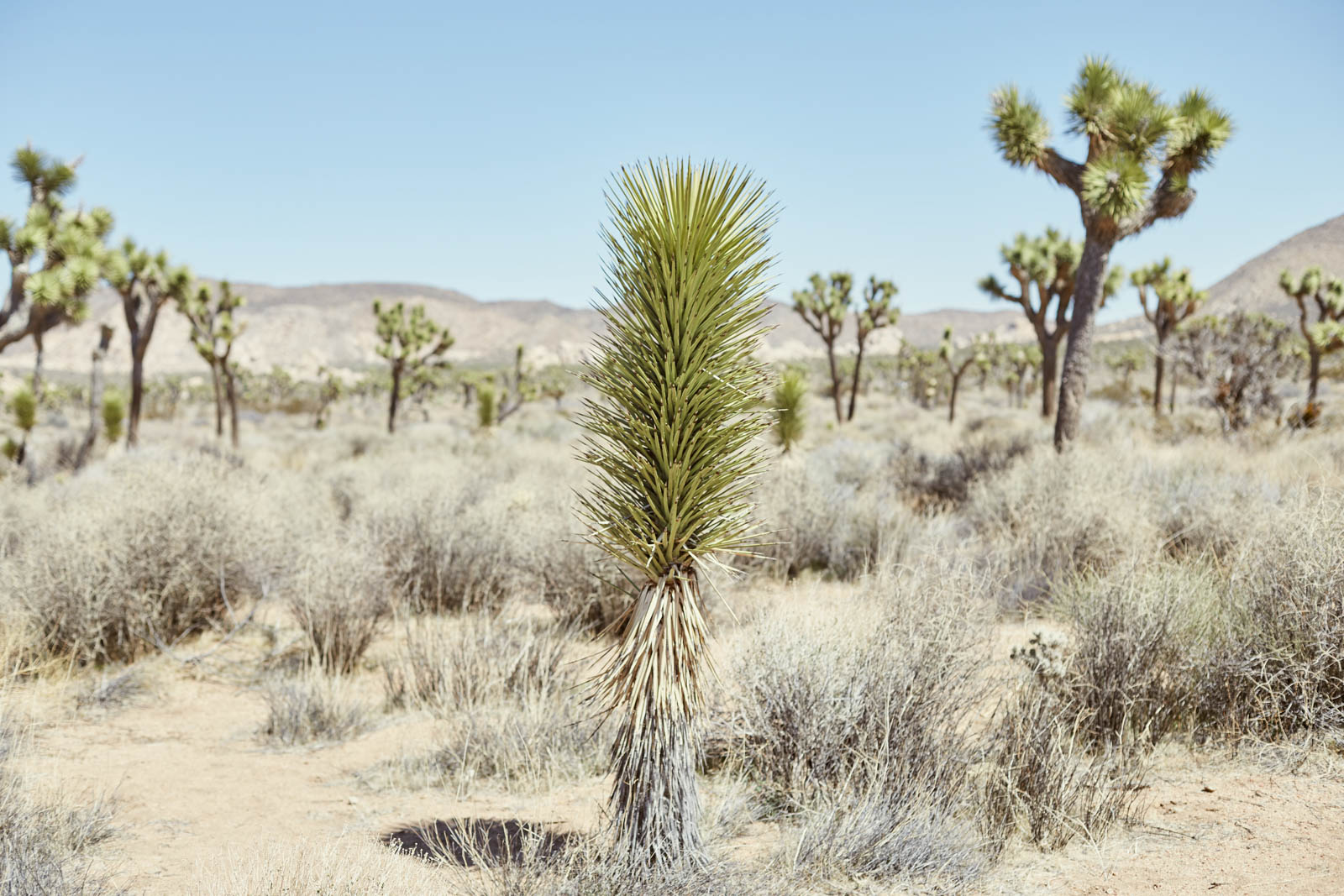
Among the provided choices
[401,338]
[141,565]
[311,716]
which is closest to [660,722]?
[311,716]

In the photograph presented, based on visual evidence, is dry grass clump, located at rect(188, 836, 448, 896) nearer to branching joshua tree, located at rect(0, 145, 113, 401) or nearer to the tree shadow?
the tree shadow

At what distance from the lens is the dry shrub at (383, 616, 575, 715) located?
6.25m

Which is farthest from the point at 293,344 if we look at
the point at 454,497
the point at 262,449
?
the point at 454,497

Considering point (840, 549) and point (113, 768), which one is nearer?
point (113, 768)

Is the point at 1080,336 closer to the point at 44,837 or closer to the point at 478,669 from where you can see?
the point at 478,669

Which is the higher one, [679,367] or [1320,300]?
[1320,300]

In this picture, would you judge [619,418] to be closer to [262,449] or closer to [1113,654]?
[1113,654]

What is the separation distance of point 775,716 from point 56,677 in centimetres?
634

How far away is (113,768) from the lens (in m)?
5.75

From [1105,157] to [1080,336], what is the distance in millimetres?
2798

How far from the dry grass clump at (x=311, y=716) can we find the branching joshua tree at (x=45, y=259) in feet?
47.7

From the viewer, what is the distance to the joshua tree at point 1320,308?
1190 inches

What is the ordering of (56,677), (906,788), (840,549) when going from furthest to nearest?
(840,549) < (56,677) < (906,788)

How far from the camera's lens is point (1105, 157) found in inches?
529
